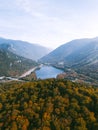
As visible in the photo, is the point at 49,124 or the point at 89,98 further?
the point at 89,98

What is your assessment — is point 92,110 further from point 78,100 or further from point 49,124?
point 49,124

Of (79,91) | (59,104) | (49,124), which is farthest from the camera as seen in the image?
(79,91)

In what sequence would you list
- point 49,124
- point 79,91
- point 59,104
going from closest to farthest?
point 49,124 < point 59,104 < point 79,91

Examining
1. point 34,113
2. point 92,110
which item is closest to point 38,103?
Result: point 34,113

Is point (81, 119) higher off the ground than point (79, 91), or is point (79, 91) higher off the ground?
point (79, 91)

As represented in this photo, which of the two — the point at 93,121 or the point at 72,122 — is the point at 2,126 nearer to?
the point at 72,122

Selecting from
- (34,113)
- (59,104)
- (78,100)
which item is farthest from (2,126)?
(78,100)
